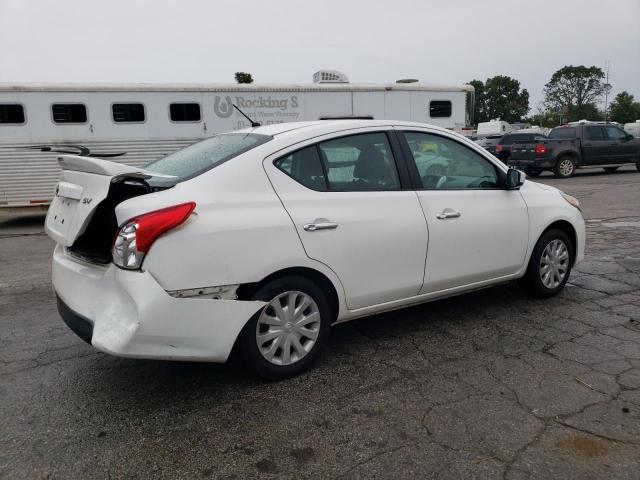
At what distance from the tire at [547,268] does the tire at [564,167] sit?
14.4 m

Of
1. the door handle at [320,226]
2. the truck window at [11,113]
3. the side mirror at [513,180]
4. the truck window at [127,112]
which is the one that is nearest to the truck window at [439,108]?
the truck window at [127,112]

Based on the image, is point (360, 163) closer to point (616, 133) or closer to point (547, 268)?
point (547, 268)

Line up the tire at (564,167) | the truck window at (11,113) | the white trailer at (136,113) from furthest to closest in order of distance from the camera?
1. the tire at (564,167)
2. the white trailer at (136,113)
3. the truck window at (11,113)

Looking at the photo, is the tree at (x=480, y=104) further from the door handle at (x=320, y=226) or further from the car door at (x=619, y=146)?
the door handle at (x=320, y=226)

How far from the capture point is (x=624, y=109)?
78.7 meters

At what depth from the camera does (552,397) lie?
3.02 m

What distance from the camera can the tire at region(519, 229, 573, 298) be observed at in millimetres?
4605

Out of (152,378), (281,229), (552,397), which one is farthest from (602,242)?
(152,378)

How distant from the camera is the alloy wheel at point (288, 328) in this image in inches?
125

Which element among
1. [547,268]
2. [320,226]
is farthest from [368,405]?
[547,268]

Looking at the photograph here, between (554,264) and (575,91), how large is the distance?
95.2 metres

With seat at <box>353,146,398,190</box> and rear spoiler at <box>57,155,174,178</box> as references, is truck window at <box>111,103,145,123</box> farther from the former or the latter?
seat at <box>353,146,398,190</box>

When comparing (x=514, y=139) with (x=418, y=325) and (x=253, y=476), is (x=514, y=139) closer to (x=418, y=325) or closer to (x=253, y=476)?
(x=418, y=325)

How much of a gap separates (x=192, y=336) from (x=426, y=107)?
11070 mm
